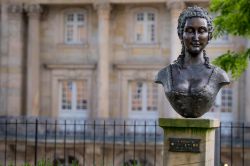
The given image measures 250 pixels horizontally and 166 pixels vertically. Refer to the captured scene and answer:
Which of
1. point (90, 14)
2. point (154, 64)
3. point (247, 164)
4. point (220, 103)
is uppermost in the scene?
point (90, 14)

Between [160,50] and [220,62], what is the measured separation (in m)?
16.6

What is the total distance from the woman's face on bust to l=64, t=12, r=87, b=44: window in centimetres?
2218

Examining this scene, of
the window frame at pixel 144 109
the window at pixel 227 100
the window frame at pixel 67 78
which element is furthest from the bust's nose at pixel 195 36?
the window frame at pixel 67 78

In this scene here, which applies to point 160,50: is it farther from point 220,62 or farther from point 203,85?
point 203,85

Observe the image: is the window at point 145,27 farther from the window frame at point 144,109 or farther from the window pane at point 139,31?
the window frame at point 144,109

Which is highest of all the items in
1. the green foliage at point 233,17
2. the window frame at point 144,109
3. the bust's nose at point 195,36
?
the green foliage at point 233,17

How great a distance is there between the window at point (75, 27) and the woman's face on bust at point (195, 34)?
22184 millimetres

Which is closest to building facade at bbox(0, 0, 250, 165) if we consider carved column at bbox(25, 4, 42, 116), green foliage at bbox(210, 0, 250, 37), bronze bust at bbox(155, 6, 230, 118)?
carved column at bbox(25, 4, 42, 116)

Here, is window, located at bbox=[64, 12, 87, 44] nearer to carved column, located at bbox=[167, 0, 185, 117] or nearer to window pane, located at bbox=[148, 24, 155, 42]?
window pane, located at bbox=[148, 24, 155, 42]

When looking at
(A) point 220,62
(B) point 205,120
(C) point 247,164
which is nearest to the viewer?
(B) point 205,120

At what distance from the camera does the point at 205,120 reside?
733 cm

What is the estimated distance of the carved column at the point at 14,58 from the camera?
28.5 metres

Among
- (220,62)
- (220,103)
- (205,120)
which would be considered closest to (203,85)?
(205,120)

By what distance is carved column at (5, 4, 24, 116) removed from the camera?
28.5 meters
